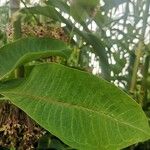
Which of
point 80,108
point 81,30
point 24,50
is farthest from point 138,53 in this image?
point 80,108

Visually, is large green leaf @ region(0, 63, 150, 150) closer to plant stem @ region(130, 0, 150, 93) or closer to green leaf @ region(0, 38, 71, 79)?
green leaf @ region(0, 38, 71, 79)

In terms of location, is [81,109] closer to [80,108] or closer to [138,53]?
[80,108]

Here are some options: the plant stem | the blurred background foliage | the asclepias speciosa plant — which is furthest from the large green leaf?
the plant stem

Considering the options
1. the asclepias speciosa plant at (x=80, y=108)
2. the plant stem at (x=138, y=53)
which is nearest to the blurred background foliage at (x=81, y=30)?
the plant stem at (x=138, y=53)

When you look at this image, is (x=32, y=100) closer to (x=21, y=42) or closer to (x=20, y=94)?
(x=20, y=94)

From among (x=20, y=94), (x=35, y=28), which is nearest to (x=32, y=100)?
(x=20, y=94)
